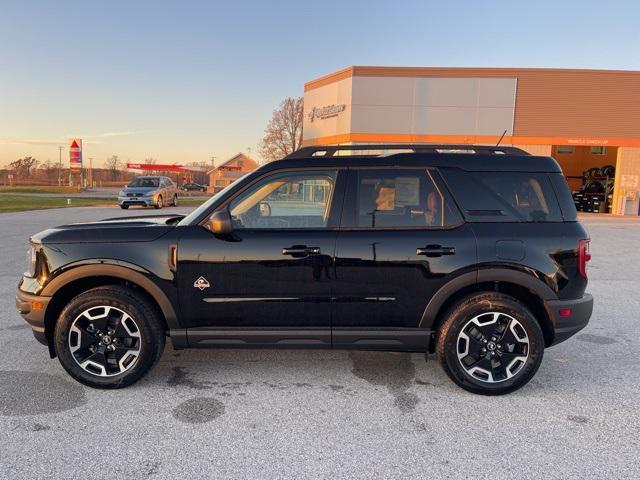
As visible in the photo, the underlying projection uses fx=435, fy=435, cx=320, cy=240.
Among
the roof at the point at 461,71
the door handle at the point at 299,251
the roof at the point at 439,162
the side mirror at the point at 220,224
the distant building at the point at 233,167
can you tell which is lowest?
the door handle at the point at 299,251

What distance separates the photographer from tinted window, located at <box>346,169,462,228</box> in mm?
3408

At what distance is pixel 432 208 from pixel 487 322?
3.22ft

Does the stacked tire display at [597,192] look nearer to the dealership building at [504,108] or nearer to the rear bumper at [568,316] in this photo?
the dealership building at [504,108]

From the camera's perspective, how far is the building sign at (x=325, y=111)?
2470 cm

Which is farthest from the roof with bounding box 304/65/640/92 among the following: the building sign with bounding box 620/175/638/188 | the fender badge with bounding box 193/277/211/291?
the fender badge with bounding box 193/277/211/291

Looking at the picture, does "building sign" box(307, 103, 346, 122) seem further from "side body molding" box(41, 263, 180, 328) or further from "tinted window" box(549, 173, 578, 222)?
"side body molding" box(41, 263, 180, 328)

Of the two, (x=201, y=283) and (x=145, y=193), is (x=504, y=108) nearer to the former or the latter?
(x=145, y=193)

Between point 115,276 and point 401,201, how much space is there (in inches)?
91.0

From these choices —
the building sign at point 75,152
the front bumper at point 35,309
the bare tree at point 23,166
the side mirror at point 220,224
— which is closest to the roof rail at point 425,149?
the side mirror at point 220,224

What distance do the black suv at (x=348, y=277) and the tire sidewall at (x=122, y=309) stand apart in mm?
10

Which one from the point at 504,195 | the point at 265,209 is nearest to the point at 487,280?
the point at 504,195

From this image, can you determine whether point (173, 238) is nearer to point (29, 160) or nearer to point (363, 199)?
point (363, 199)

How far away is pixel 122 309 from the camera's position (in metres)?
3.35

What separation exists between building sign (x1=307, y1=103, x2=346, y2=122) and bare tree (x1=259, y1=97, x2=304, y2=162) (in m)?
30.7
